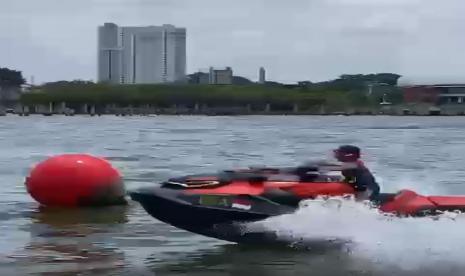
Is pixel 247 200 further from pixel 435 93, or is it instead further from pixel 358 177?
pixel 435 93

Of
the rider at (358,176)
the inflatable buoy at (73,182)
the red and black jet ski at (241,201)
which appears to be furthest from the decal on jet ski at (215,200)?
the inflatable buoy at (73,182)

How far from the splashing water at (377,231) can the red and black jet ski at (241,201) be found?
0.15m

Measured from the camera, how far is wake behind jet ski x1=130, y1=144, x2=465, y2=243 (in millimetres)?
14078

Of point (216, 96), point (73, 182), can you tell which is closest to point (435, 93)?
point (216, 96)

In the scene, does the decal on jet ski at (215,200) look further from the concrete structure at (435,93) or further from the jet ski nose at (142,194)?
the concrete structure at (435,93)

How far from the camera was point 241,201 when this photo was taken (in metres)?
14.1

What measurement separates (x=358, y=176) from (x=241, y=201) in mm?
1674

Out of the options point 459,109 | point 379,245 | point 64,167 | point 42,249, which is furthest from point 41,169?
point 459,109

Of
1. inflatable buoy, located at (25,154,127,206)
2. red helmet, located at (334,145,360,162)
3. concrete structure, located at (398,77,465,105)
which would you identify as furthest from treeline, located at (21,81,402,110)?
red helmet, located at (334,145,360,162)

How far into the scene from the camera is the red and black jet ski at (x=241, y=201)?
→ 14078 mm

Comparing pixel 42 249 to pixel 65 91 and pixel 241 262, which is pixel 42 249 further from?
pixel 65 91

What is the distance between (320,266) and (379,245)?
89cm

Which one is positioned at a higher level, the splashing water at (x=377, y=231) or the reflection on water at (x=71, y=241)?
A: the splashing water at (x=377, y=231)

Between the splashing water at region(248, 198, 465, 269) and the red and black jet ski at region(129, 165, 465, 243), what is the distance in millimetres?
150
